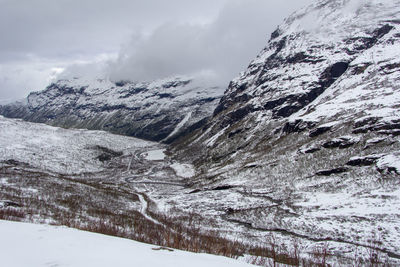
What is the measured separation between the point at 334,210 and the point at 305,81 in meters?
134

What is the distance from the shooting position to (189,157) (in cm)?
17775

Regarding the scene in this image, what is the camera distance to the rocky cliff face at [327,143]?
45062 mm

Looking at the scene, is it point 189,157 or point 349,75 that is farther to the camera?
point 189,157

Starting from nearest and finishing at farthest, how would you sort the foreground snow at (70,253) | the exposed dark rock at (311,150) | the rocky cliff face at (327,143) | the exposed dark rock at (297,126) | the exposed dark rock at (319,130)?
the foreground snow at (70,253)
the rocky cliff face at (327,143)
the exposed dark rock at (311,150)
the exposed dark rock at (319,130)
the exposed dark rock at (297,126)

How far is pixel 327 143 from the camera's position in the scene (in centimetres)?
8381

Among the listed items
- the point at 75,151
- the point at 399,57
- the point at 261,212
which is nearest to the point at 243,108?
the point at 399,57

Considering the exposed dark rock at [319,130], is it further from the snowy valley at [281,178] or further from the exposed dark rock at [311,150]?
the exposed dark rock at [311,150]

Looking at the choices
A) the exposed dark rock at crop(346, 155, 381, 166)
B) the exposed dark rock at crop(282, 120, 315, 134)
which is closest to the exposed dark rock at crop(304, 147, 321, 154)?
the exposed dark rock at crop(346, 155, 381, 166)

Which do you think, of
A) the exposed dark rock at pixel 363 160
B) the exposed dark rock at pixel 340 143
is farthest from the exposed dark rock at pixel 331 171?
the exposed dark rock at pixel 340 143

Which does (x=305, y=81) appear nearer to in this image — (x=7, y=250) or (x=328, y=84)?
(x=328, y=84)

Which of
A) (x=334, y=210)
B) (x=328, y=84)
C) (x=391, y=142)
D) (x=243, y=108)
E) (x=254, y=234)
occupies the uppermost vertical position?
(x=328, y=84)

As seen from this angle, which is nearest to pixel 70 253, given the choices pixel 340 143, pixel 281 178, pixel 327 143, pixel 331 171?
pixel 331 171

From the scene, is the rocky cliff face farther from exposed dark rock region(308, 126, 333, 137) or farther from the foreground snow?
the foreground snow

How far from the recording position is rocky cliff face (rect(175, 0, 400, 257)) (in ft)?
148
